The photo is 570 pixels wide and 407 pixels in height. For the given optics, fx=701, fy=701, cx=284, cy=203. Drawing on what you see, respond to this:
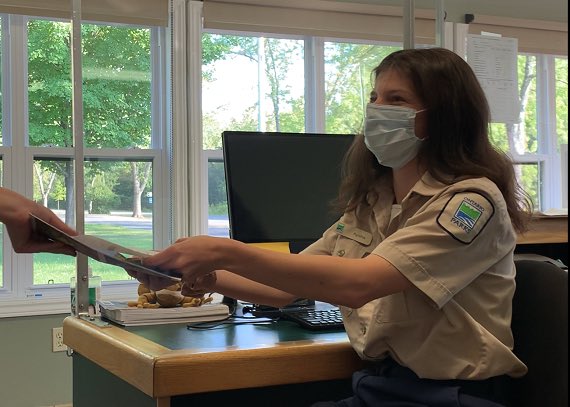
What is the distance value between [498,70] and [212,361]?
11.2ft

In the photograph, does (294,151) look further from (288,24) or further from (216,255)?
(288,24)

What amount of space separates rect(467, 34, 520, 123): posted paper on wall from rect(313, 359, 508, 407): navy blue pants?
3.13 m

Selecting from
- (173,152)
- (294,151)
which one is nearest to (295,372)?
(294,151)

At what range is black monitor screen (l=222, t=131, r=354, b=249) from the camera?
1829 millimetres

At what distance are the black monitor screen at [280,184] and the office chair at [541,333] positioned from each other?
2.31 feet

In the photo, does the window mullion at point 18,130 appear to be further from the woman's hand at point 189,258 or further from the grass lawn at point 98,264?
the woman's hand at point 189,258

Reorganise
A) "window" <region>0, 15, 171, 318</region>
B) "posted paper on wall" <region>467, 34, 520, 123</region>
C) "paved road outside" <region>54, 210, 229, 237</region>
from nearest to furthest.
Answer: "window" <region>0, 15, 171, 318</region>, "paved road outside" <region>54, 210, 229, 237</region>, "posted paper on wall" <region>467, 34, 520, 123</region>

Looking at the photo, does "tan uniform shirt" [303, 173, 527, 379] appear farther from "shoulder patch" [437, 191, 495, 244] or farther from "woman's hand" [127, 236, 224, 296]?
"woman's hand" [127, 236, 224, 296]

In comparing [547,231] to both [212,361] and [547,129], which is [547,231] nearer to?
[212,361]

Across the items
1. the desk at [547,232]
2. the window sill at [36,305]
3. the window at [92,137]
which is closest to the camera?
the desk at [547,232]

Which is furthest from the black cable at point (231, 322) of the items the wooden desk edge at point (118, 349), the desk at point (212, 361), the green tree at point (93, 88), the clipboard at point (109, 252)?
the green tree at point (93, 88)

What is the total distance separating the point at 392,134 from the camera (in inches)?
51.9

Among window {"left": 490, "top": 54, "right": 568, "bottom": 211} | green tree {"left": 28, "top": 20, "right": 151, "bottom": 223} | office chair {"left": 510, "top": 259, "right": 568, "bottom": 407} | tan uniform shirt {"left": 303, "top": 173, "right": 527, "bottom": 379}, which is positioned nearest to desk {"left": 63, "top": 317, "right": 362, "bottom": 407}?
tan uniform shirt {"left": 303, "top": 173, "right": 527, "bottom": 379}

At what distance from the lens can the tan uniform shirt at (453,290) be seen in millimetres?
1130
